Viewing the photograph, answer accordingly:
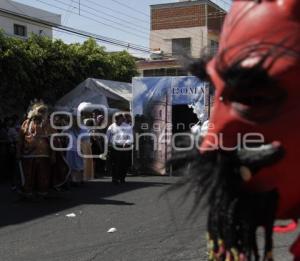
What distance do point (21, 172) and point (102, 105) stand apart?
4758 millimetres

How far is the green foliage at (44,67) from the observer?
1463cm

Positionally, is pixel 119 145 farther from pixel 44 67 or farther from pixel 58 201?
pixel 44 67

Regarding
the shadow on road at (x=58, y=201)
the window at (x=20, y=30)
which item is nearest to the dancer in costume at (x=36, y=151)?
the shadow on road at (x=58, y=201)

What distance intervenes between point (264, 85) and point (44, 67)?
1549cm

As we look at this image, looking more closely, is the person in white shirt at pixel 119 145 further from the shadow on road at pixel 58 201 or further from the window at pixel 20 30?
the window at pixel 20 30

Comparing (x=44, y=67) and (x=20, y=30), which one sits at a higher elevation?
(x=20, y=30)

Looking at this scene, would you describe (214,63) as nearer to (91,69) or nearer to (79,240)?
(79,240)

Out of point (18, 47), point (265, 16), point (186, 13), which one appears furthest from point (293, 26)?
point (186, 13)

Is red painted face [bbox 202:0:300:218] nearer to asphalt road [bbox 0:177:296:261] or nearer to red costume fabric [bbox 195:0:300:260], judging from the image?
red costume fabric [bbox 195:0:300:260]

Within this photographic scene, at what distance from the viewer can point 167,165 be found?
61.9 inches

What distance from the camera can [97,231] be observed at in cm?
723

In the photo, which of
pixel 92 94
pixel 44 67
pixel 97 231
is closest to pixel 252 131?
pixel 97 231

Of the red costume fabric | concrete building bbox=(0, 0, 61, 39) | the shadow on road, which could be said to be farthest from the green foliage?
concrete building bbox=(0, 0, 61, 39)

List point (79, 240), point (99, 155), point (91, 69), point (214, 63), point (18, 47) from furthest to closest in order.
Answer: point (91, 69) → point (18, 47) → point (99, 155) → point (79, 240) → point (214, 63)
